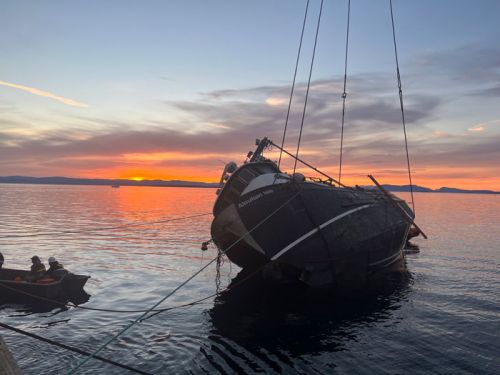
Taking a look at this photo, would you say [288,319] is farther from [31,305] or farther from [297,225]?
[31,305]

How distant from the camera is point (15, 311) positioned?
58.4ft

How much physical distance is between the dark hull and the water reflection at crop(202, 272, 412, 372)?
3.77 ft

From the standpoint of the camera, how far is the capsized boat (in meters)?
19.1

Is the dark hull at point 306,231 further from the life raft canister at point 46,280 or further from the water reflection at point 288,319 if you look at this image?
the life raft canister at point 46,280

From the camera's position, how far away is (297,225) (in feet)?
62.5

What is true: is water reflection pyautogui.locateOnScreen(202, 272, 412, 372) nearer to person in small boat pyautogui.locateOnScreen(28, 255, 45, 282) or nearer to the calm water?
the calm water

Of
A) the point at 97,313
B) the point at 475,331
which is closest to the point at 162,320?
the point at 97,313

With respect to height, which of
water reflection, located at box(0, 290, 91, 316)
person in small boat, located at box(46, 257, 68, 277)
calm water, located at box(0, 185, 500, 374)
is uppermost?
person in small boat, located at box(46, 257, 68, 277)

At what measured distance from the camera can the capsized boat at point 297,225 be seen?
62.7 feet

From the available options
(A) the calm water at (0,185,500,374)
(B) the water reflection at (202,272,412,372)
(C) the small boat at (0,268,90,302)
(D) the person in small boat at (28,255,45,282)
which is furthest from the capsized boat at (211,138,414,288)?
(D) the person in small boat at (28,255,45,282)

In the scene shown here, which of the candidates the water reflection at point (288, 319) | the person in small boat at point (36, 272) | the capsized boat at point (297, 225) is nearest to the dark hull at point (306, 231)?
the capsized boat at point (297, 225)

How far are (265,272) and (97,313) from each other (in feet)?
30.6

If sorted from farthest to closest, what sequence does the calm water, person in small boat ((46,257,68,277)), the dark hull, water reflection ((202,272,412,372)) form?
1. person in small boat ((46,257,68,277))
2. the dark hull
3. water reflection ((202,272,412,372))
4. the calm water

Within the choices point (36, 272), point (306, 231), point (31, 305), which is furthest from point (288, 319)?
point (36, 272)
